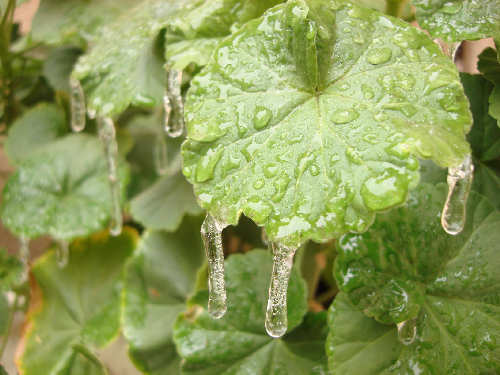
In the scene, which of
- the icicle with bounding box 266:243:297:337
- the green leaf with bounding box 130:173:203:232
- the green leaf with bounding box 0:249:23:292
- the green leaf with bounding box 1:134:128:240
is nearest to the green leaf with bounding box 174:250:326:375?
the icicle with bounding box 266:243:297:337

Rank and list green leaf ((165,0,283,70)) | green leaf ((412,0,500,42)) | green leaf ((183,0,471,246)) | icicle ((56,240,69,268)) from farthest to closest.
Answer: icicle ((56,240,69,268)) < green leaf ((165,0,283,70)) < green leaf ((412,0,500,42)) < green leaf ((183,0,471,246))

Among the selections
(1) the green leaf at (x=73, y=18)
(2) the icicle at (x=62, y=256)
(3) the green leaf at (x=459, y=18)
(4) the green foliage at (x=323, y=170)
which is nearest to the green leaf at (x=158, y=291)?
(4) the green foliage at (x=323, y=170)

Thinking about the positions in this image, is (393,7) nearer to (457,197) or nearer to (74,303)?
(457,197)

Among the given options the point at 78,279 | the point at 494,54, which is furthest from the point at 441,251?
the point at 78,279

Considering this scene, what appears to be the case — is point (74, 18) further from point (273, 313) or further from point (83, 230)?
point (273, 313)

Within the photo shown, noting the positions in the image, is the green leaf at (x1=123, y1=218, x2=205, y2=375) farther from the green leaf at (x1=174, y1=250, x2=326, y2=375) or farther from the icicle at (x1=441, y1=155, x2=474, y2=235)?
the icicle at (x1=441, y1=155, x2=474, y2=235)

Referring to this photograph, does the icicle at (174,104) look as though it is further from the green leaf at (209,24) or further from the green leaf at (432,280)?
the green leaf at (432,280)

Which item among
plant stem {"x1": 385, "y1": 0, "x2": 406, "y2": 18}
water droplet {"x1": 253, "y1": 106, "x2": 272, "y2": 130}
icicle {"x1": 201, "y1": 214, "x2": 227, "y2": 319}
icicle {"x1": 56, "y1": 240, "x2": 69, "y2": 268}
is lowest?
icicle {"x1": 56, "y1": 240, "x2": 69, "y2": 268}
